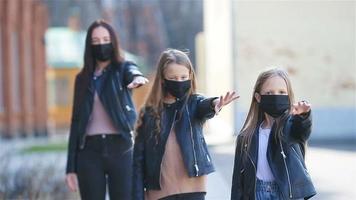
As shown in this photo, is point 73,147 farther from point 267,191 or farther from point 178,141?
point 267,191

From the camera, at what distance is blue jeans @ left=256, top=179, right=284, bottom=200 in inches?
157

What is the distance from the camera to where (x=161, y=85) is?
454 cm

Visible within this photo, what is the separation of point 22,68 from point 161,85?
65.2 feet

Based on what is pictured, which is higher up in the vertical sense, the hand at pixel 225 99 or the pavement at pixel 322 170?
the hand at pixel 225 99

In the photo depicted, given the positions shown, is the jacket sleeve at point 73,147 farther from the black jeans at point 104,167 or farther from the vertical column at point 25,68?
the vertical column at point 25,68

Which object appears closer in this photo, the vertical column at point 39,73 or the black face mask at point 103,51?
the black face mask at point 103,51

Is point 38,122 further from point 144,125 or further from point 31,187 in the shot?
point 144,125

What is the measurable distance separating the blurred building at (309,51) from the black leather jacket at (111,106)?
31.7 feet

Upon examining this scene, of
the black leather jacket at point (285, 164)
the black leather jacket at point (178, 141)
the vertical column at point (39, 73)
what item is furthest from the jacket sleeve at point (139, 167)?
the vertical column at point (39, 73)

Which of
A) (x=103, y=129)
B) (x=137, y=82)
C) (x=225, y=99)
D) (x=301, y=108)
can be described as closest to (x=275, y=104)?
(x=301, y=108)

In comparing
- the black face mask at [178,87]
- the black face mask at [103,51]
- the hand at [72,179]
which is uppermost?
the black face mask at [103,51]

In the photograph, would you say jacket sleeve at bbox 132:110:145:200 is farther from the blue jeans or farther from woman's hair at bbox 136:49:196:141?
the blue jeans

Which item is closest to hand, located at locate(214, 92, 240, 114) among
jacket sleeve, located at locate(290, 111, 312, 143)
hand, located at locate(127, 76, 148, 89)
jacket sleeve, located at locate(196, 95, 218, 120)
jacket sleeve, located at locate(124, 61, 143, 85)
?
jacket sleeve, located at locate(196, 95, 218, 120)

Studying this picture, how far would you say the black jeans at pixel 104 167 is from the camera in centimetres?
524
